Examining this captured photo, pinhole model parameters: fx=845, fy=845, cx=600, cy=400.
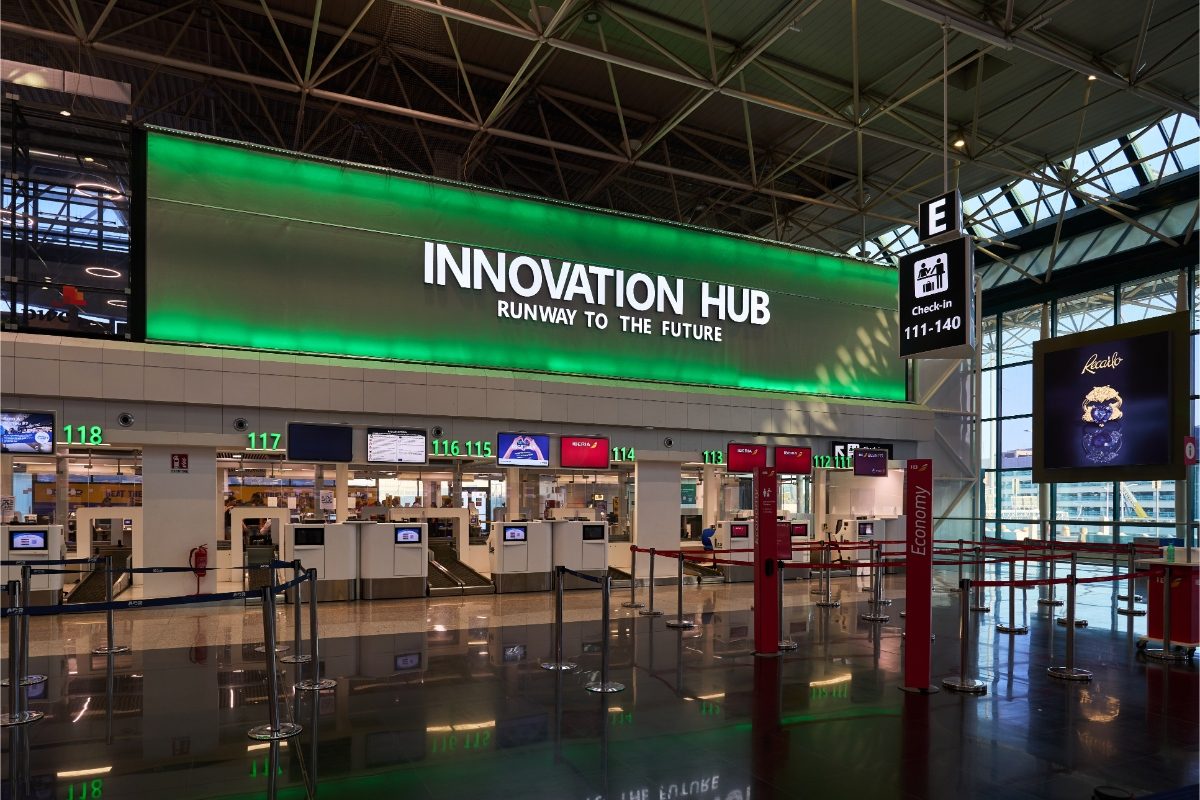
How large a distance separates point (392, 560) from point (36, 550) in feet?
17.7

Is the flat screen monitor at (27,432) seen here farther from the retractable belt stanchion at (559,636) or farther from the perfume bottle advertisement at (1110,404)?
the perfume bottle advertisement at (1110,404)

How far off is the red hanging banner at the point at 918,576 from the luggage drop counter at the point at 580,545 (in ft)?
29.3

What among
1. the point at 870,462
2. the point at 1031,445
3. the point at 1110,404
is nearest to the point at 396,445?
the point at 1110,404

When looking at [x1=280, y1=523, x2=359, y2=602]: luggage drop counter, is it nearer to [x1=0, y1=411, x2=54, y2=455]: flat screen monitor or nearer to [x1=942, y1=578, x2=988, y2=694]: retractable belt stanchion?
[x1=0, y1=411, x2=54, y2=455]: flat screen monitor

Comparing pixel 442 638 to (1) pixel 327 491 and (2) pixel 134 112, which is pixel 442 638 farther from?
(2) pixel 134 112

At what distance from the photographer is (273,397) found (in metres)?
15.1

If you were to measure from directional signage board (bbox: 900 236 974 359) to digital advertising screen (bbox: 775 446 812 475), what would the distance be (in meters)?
7.94

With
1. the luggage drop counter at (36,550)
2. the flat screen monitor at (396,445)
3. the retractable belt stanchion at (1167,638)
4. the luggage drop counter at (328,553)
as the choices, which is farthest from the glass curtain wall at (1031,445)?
the luggage drop counter at (36,550)

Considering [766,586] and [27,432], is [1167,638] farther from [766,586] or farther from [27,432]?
[27,432]

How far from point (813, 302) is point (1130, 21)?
8886 millimetres

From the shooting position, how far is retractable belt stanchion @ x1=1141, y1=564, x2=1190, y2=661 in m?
9.14

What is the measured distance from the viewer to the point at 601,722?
6.54m

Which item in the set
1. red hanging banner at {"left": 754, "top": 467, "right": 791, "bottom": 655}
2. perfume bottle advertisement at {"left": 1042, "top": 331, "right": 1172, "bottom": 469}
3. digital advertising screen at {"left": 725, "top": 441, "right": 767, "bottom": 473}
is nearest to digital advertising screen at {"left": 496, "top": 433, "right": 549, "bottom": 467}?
digital advertising screen at {"left": 725, "top": 441, "right": 767, "bottom": 473}

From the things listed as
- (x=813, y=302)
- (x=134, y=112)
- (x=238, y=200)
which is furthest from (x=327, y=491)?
(x=813, y=302)
